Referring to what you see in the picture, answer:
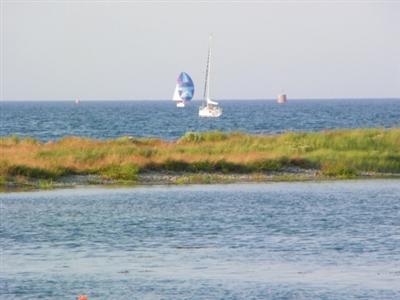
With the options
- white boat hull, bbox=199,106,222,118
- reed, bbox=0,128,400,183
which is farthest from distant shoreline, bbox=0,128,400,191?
white boat hull, bbox=199,106,222,118

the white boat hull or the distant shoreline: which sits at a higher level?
the distant shoreline

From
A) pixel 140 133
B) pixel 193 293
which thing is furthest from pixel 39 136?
pixel 193 293

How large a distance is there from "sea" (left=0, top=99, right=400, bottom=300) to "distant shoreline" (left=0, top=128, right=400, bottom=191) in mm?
1568

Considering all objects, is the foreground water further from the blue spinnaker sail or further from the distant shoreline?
the blue spinnaker sail

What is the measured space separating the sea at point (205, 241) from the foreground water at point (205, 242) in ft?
0.10

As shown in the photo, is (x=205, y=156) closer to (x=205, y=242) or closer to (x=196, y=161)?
(x=196, y=161)

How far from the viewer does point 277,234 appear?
30.1 meters

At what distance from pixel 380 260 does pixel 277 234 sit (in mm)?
5229

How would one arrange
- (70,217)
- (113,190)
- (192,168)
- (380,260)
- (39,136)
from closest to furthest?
1. (380,260)
2. (70,217)
3. (113,190)
4. (192,168)
5. (39,136)

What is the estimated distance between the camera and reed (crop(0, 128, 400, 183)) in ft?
145

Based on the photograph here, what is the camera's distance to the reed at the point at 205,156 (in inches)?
1740

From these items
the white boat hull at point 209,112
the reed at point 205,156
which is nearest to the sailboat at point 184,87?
the white boat hull at point 209,112

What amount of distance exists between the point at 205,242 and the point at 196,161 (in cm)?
1731

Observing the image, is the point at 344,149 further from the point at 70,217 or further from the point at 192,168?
the point at 70,217
